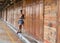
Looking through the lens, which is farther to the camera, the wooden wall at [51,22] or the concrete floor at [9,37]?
the concrete floor at [9,37]

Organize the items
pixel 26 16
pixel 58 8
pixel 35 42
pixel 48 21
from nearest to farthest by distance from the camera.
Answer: pixel 58 8
pixel 48 21
pixel 35 42
pixel 26 16

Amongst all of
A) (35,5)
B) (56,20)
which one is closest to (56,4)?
(56,20)

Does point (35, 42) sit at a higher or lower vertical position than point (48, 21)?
lower

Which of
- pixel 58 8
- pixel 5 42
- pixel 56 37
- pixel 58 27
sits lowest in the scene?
pixel 5 42

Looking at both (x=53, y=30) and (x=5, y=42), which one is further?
(x=5, y=42)

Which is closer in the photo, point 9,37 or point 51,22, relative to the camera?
point 51,22

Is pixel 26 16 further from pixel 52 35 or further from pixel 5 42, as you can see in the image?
pixel 52 35

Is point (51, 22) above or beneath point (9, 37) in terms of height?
above

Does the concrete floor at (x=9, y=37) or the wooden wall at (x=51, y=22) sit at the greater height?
the wooden wall at (x=51, y=22)

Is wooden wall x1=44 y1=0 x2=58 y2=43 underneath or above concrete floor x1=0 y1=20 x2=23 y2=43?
above

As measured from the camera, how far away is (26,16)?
45.7 ft

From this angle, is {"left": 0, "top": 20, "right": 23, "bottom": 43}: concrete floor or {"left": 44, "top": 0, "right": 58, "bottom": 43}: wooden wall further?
{"left": 0, "top": 20, "right": 23, "bottom": 43}: concrete floor

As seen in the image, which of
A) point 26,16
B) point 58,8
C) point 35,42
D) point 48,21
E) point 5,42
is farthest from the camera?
point 26,16

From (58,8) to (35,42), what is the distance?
182 inches
